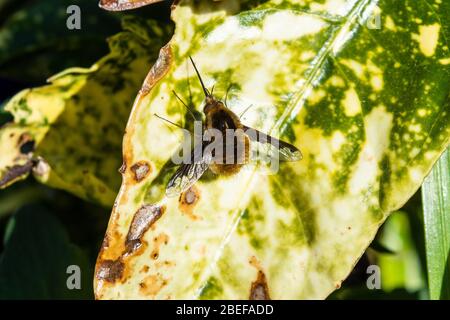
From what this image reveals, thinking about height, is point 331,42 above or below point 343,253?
above

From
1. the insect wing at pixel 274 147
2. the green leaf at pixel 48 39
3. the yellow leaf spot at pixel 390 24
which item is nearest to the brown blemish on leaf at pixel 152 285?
the insect wing at pixel 274 147

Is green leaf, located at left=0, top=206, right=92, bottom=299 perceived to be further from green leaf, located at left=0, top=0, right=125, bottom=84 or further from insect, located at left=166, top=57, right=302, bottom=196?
insect, located at left=166, top=57, right=302, bottom=196

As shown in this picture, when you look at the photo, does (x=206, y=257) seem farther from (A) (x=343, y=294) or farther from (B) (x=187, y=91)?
(A) (x=343, y=294)

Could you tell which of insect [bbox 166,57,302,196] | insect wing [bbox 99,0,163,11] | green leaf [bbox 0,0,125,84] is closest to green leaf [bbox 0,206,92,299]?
green leaf [bbox 0,0,125,84]

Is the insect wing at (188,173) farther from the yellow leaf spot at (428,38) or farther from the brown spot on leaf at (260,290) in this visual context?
the yellow leaf spot at (428,38)

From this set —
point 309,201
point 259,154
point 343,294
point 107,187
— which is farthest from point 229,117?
point 343,294

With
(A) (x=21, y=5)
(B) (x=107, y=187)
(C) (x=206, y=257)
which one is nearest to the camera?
(C) (x=206, y=257)

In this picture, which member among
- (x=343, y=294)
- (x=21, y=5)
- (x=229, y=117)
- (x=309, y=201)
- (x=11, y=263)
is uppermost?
(x=21, y=5)
